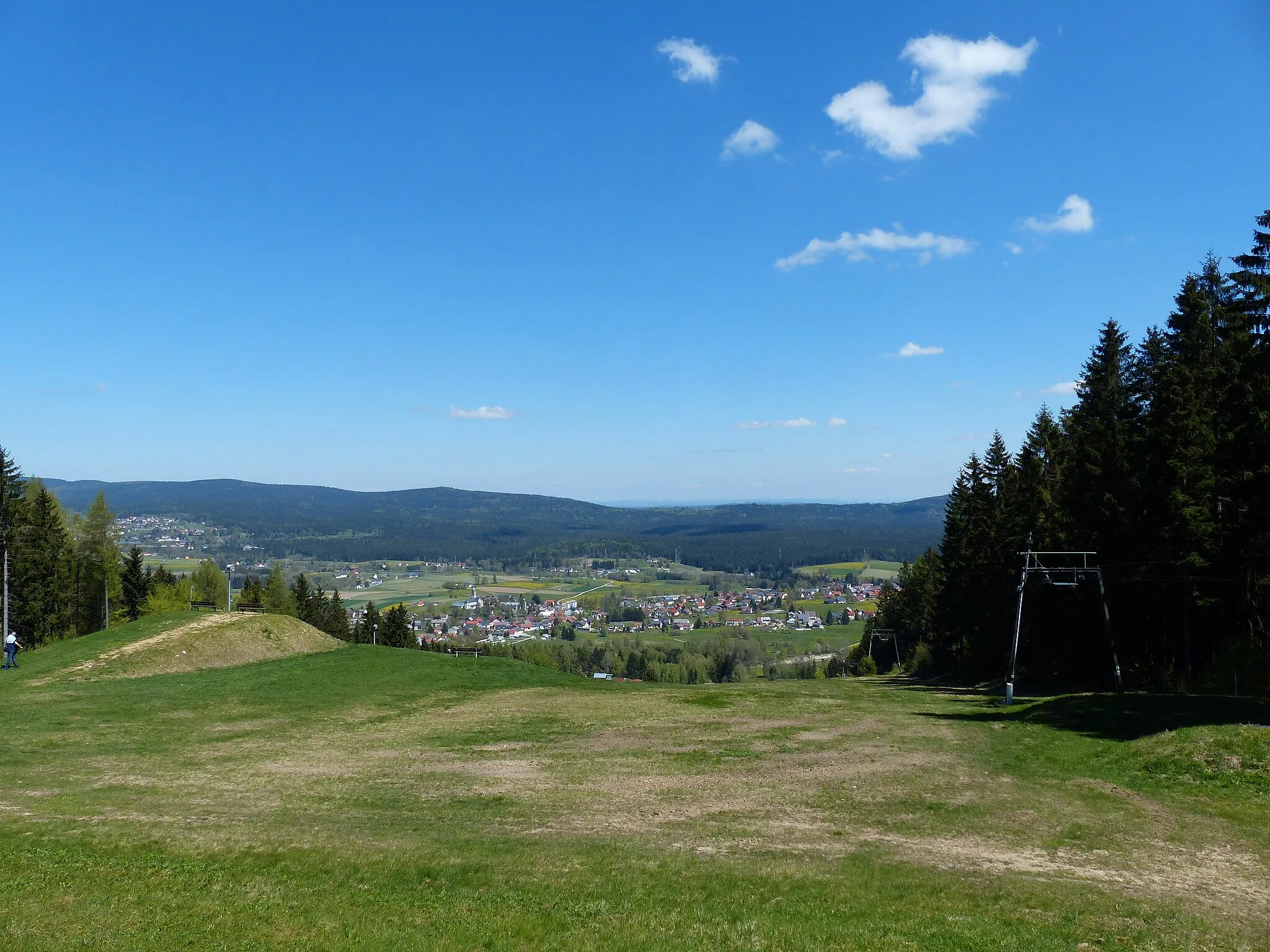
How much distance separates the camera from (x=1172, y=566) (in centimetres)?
3462

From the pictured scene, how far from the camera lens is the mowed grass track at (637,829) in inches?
420

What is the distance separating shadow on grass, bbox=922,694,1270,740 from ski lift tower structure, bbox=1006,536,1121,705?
119 inches

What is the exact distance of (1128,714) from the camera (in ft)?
85.3

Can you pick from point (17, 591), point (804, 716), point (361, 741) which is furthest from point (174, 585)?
point (804, 716)

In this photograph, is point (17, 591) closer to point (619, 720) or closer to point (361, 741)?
point (361, 741)

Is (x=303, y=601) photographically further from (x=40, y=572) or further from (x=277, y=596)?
(x=40, y=572)

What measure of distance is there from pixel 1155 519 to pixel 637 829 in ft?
105

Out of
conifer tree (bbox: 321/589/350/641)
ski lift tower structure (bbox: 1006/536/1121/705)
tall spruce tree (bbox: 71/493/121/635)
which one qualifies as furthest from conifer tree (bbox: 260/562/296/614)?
ski lift tower structure (bbox: 1006/536/1121/705)

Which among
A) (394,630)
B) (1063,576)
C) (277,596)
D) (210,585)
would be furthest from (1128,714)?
(210,585)

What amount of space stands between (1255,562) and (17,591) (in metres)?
82.4

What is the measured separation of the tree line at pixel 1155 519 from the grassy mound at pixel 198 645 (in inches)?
1735

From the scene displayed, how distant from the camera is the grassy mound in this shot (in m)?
39.3

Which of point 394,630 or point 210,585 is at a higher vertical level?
point 210,585

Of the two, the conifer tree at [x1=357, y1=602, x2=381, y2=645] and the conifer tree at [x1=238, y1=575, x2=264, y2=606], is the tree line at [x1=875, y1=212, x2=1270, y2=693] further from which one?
the conifer tree at [x1=238, y1=575, x2=264, y2=606]
